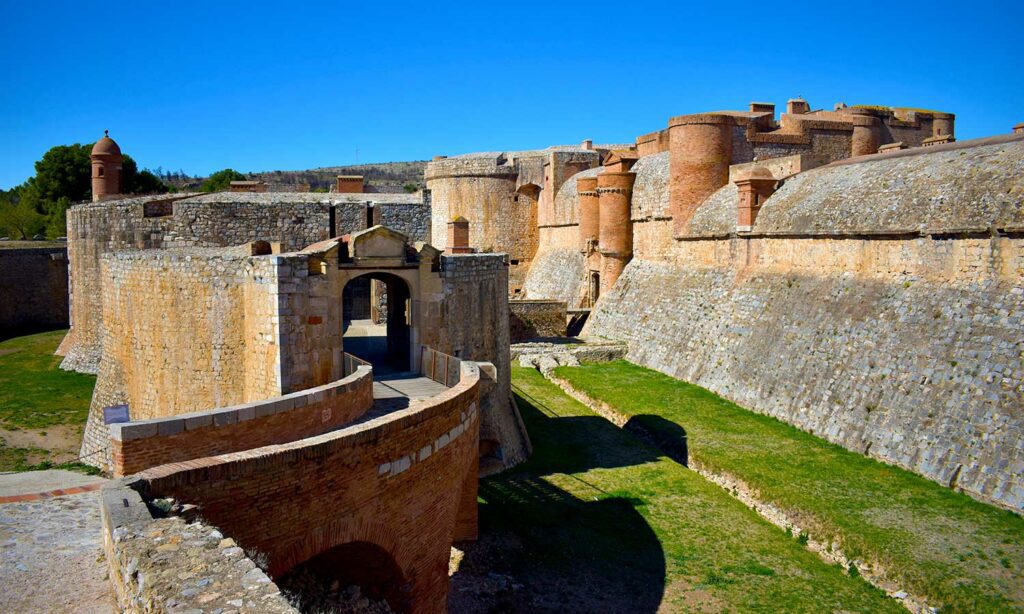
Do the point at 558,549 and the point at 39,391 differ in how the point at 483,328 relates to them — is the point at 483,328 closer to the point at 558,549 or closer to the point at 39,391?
the point at 558,549

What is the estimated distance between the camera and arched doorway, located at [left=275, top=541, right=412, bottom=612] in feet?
27.2

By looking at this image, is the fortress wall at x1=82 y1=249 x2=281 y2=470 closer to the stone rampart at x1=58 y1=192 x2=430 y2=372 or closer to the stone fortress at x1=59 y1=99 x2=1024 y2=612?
the stone fortress at x1=59 y1=99 x2=1024 y2=612

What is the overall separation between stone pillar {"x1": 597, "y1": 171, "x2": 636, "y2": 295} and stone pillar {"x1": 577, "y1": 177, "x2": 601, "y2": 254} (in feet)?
5.75

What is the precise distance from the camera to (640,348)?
88.1ft

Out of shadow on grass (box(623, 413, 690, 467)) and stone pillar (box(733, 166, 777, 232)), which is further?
stone pillar (box(733, 166, 777, 232))

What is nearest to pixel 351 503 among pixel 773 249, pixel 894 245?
pixel 894 245

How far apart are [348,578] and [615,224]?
2516 centimetres

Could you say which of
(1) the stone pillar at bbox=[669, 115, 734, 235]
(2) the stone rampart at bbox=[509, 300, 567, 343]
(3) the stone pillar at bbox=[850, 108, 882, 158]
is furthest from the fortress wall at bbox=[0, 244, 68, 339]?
A: (3) the stone pillar at bbox=[850, 108, 882, 158]

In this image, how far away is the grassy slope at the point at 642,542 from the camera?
10.9 meters

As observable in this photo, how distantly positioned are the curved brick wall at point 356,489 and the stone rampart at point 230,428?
1.15 metres

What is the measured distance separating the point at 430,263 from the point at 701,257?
1496 cm

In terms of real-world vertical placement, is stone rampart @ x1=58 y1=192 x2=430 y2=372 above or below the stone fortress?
above

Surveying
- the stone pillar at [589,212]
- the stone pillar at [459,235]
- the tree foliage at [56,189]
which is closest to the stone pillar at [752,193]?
the stone pillar at [459,235]

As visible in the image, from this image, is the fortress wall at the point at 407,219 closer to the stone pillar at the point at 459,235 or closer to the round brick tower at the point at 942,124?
the stone pillar at the point at 459,235
